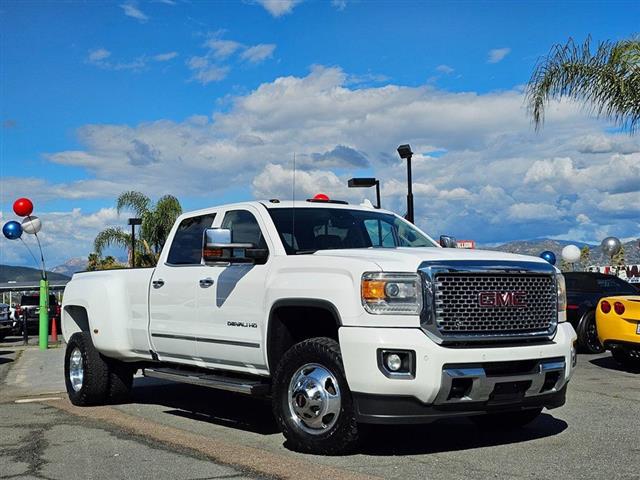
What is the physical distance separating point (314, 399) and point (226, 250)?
4.54 feet

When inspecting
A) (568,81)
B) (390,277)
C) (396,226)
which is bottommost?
(390,277)

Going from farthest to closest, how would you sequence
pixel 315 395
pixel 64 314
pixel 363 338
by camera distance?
pixel 64 314, pixel 315 395, pixel 363 338

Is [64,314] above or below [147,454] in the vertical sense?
above

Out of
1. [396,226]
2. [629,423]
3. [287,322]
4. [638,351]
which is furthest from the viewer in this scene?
[638,351]

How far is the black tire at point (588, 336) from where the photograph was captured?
559 inches

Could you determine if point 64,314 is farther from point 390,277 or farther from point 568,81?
point 568,81

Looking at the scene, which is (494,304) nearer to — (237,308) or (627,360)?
(237,308)

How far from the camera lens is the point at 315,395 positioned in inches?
226

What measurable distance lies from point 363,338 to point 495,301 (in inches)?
40.9

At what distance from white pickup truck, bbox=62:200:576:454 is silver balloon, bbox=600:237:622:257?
23.8 meters

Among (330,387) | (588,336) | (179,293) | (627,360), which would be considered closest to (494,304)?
(330,387)

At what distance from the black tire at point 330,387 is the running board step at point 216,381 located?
0.25 m

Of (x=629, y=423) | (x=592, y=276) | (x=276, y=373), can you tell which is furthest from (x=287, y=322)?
(x=592, y=276)

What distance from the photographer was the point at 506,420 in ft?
22.4
